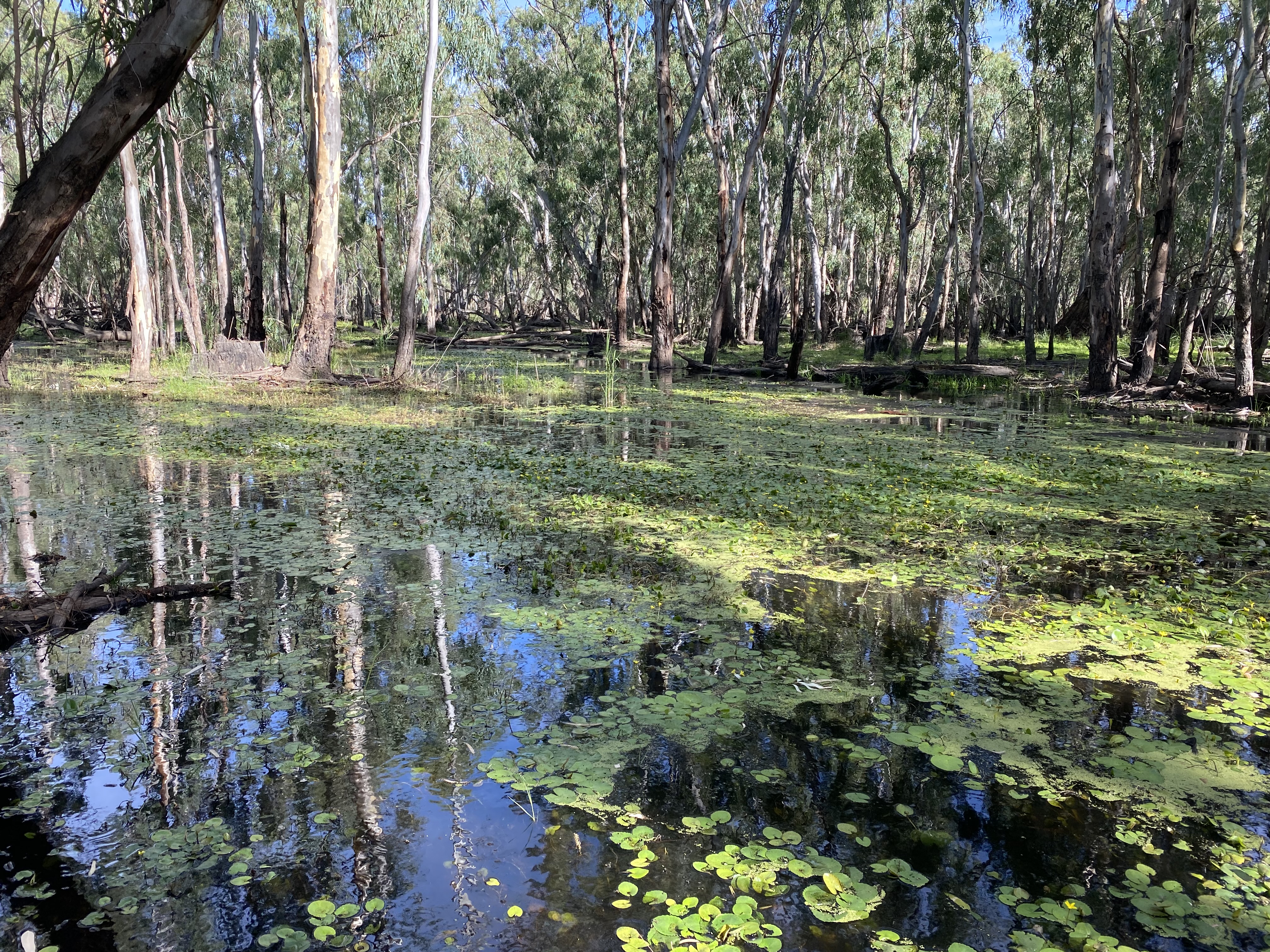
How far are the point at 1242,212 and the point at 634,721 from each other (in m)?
12.5

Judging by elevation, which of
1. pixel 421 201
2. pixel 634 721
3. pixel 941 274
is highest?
pixel 421 201

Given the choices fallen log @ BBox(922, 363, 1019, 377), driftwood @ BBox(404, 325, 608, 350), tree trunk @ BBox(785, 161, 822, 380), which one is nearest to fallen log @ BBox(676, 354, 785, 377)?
fallen log @ BBox(922, 363, 1019, 377)

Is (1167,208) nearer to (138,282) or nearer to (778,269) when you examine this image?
(778,269)

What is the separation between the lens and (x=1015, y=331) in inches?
1345

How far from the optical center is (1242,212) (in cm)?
1198

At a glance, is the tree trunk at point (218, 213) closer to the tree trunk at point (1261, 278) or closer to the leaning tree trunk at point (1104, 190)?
the leaning tree trunk at point (1104, 190)

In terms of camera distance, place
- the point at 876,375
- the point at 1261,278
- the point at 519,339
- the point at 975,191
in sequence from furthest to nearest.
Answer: the point at 519,339 < the point at 975,191 < the point at 876,375 < the point at 1261,278

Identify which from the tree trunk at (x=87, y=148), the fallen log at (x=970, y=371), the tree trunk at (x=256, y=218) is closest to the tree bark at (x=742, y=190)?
the fallen log at (x=970, y=371)

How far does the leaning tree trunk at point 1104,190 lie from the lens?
14164 millimetres

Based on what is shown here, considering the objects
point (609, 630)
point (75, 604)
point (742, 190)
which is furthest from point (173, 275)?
point (609, 630)

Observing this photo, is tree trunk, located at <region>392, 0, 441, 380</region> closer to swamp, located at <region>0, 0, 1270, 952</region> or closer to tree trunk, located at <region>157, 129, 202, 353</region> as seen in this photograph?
A: swamp, located at <region>0, 0, 1270, 952</region>

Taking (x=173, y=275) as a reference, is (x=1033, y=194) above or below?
above

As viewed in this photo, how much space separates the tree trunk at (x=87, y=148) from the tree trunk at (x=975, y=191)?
17652mm

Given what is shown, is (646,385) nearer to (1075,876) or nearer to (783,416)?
(783,416)
